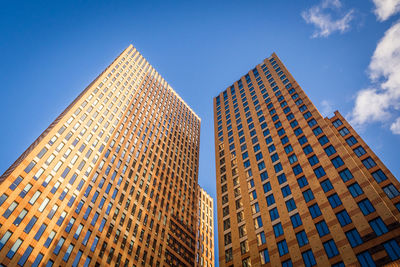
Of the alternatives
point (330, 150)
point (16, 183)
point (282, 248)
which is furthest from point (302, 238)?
point (16, 183)

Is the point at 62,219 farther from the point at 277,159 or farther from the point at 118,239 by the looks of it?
the point at 277,159

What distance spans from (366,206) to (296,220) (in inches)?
385

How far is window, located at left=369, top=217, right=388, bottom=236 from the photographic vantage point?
35119 mm

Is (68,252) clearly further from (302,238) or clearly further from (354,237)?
(354,237)

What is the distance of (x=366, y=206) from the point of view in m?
38.7

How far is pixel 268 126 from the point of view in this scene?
63.4 meters

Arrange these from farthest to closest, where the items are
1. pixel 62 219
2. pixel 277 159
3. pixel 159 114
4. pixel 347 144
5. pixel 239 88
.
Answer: pixel 159 114, pixel 239 88, pixel 347 144, pixel 277 159, pixel 62 219

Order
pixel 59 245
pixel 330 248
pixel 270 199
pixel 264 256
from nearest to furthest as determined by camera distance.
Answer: pixel 330 248 < pixel 264 256 < pixel 59 245 < pixel 270 199

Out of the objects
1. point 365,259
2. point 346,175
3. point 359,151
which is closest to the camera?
point 365,259

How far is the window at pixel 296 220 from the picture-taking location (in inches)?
1662

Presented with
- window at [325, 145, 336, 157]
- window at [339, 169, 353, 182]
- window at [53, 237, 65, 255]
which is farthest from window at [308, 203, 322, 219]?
window at [53, 237, 65, 255]

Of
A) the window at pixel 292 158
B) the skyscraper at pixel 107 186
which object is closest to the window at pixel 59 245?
the skyscraper at pixel 107 186

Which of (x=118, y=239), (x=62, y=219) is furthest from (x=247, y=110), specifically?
(x=62, y=219)

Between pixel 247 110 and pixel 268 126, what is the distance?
1224 cm
